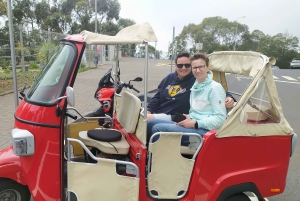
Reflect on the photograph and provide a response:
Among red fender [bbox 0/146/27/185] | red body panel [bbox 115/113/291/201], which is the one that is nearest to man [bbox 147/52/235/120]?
red body panel [bbox 115/113/291/201]

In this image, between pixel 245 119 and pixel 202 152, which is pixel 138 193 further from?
pixel 245 119

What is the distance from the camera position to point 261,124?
8.31 ft

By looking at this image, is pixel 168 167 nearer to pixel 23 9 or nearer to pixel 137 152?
pixel 137 152

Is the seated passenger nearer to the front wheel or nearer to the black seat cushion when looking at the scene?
the black seat cushion

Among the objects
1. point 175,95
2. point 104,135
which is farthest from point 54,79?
point 175,95

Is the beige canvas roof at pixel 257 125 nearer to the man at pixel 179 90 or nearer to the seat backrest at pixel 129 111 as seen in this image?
the man at pixel 179 90

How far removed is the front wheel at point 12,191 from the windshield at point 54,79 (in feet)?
2.85

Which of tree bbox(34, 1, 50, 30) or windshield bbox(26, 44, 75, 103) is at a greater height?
tree bbox(34, 1, 50, 30)

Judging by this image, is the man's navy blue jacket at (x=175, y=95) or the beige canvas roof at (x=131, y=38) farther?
the man's navy blue jacket at (x=175, y=95)

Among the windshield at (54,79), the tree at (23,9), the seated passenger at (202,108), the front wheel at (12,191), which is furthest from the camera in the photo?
the tree at (23,9)

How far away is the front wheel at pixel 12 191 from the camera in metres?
2.50

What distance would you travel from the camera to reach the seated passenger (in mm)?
2611

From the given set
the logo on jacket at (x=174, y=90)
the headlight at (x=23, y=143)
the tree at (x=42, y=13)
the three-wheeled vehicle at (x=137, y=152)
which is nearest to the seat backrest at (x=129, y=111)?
the three-wheeled vehicle at (x=137, y=152)

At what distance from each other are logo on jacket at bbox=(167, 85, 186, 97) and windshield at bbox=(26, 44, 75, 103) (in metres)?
1.45
